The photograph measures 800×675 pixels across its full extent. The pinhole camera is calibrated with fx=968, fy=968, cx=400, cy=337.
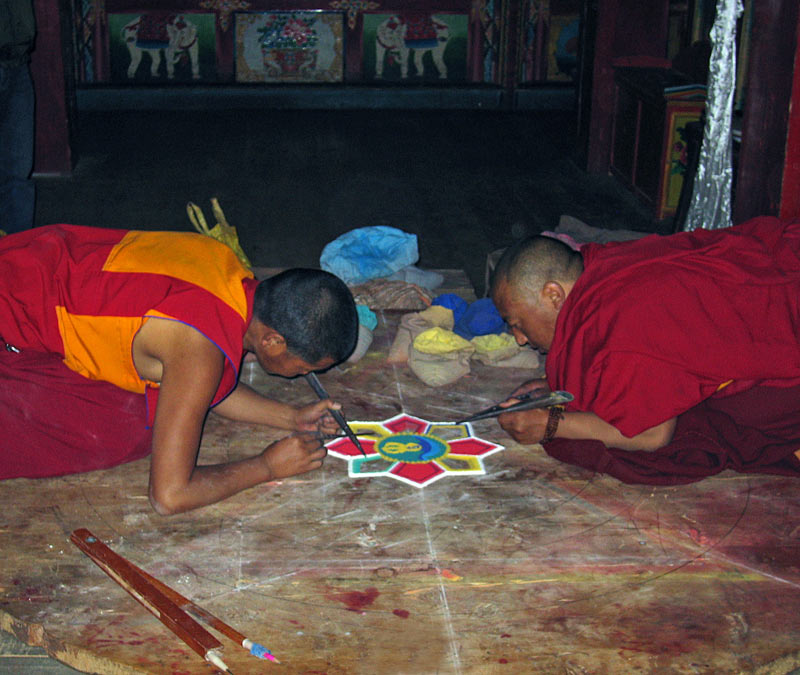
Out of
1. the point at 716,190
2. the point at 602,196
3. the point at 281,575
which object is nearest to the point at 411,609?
the point at 281,575

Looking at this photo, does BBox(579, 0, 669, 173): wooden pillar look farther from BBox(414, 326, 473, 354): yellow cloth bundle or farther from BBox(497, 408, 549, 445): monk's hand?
BBox(497, 408, 549, 445): monk's hand

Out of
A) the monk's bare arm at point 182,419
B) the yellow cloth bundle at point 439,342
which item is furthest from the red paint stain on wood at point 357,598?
the yellow cloth bundle at point 439,342

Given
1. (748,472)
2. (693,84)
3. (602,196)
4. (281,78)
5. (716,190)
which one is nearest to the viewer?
(748,472)

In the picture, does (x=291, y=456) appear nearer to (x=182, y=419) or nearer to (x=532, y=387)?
(x=182, y=419)

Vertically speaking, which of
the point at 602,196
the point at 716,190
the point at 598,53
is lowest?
the point at 602,196

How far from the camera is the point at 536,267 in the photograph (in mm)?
2158

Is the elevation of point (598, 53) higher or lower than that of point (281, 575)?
higher

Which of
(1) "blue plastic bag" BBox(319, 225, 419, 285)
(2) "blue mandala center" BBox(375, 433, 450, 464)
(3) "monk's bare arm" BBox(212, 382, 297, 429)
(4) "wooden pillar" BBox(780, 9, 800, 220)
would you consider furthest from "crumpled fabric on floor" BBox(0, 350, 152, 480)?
(4) "wooden pillar" BBox(780, 9, 800, 220)

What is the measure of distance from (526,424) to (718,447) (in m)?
0.41

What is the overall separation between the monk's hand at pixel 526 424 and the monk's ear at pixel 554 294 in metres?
0.24

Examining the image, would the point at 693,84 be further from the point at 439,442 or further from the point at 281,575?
the point at 281,575

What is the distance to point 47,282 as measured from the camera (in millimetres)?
1975

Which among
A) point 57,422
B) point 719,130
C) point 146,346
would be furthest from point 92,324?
point 719,130

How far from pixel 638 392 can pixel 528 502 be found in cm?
31
